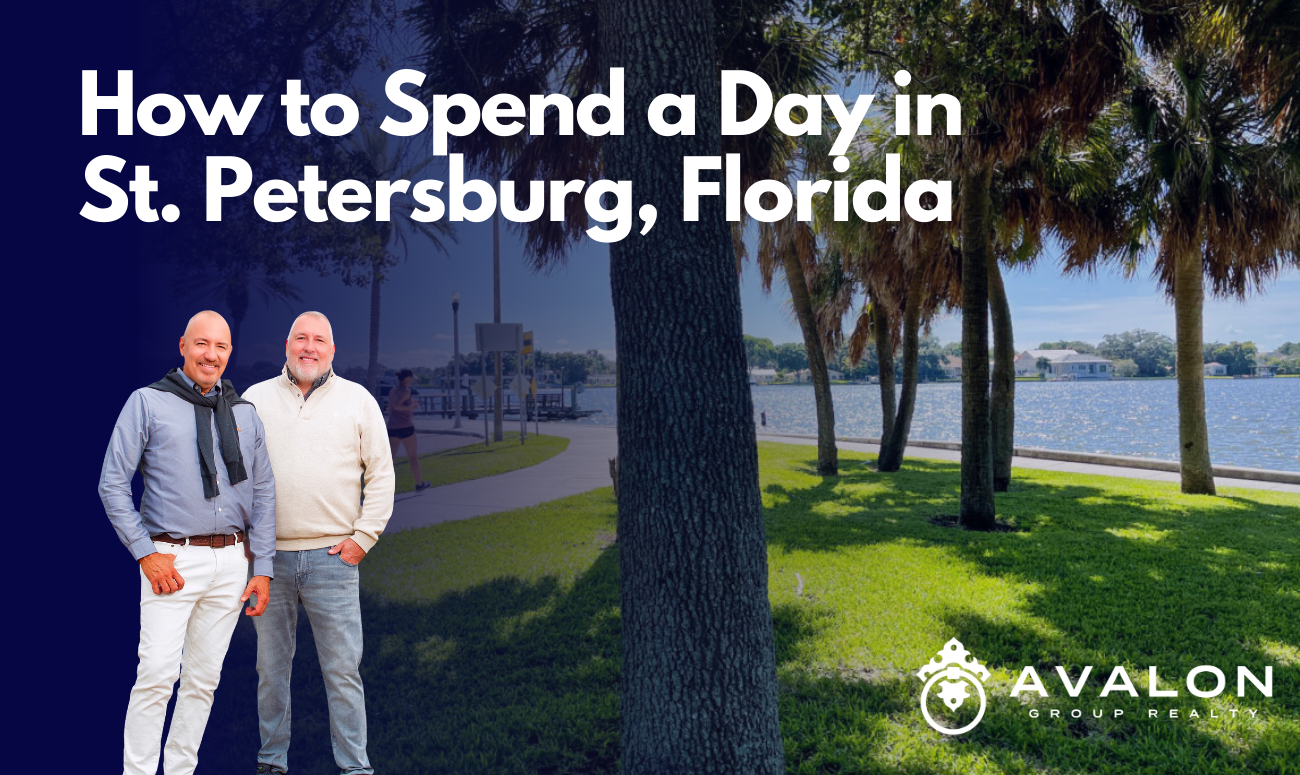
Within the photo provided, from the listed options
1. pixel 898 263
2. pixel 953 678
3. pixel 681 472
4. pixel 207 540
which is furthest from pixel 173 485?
pixel 898 263

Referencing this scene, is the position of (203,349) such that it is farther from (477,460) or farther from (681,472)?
(477,460)

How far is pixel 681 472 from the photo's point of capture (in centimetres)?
312

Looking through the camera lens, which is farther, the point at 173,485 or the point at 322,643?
the point at 322,643

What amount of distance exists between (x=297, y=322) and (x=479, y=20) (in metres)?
3.84

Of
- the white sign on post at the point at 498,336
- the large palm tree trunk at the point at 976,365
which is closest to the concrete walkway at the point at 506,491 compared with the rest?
the white sign on post at the point at 498,336

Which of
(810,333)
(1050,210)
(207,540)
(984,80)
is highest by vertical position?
(984,80)

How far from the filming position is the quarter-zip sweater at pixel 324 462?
3420mm

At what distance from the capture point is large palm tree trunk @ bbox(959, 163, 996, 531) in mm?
9258

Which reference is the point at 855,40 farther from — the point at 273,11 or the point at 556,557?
the point at 556,557

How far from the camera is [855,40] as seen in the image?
655 cm

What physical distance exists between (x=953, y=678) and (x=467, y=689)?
3038 millimetres

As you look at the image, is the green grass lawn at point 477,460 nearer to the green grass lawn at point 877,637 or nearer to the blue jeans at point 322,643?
the green grass lawn at point 877,637

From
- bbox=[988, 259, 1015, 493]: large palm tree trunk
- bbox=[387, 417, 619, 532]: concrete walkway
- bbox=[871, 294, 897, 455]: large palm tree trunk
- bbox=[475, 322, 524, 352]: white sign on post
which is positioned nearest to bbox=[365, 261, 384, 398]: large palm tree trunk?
bbox=[387, 417, 619, 532]: concrete walkway

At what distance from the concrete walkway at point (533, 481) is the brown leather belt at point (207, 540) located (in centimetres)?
611
